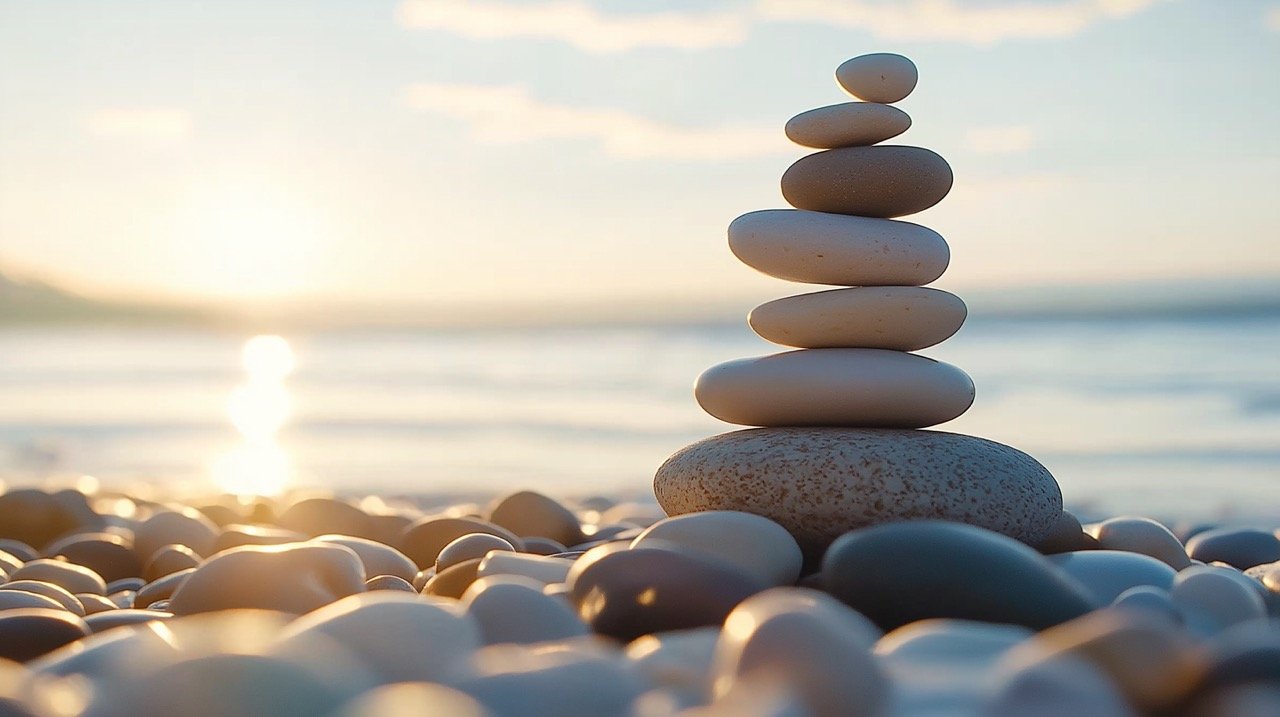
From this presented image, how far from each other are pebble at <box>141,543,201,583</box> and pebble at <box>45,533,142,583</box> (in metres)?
0.20

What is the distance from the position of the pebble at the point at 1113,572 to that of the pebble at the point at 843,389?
72cm

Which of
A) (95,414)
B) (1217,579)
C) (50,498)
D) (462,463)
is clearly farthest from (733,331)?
(1217,579)

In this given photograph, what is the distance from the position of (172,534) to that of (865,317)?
8.53ft

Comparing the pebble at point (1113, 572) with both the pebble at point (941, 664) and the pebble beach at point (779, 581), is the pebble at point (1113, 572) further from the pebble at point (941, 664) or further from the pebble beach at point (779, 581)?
the pebble at point (941, 664)

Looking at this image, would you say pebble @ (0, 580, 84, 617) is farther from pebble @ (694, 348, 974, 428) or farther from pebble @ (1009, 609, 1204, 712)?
pebble @ (1009, 609, 1204, 712)

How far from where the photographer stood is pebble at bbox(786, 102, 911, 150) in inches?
142

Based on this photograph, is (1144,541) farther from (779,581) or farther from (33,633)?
(33,633)

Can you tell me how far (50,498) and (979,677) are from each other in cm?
473

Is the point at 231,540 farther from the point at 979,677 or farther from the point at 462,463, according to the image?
the point at 462,463

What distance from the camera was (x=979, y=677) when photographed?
154cm

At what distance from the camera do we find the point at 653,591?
2189mm

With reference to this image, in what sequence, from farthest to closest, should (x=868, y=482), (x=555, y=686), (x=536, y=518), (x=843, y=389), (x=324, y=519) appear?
(x=324, y=519)
(x=536, y=518)
(x=843, y=389)
(x=868, y=482)
(x=555, y=686)

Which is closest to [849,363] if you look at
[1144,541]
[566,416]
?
[1144,541]

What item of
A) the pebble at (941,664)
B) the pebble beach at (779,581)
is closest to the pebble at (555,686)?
the pebble beach at (779,581)
